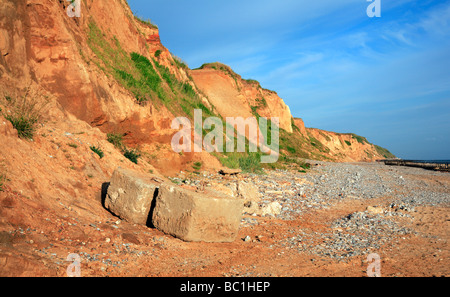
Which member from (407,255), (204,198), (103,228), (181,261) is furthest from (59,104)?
(407,255)

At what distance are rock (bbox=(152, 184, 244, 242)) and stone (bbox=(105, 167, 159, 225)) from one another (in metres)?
0.29

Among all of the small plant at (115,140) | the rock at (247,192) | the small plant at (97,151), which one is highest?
the small plant at (115,140)

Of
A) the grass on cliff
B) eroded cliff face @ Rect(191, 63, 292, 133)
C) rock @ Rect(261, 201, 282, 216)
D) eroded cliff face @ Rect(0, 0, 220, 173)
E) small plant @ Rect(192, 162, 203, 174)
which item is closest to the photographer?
eroded cliff face @ Rect(0, 0, 220, 173)

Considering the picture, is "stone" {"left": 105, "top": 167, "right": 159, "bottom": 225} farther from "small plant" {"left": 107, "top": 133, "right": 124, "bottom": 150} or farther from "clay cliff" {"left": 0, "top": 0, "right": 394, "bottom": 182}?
"small plant" {"left": 107, "top": 133, "right": 124, "bottom": 150}

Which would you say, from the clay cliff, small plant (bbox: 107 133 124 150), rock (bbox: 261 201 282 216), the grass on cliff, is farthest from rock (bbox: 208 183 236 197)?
the grass on cliff

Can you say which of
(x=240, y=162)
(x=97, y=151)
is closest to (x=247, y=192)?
(x=97, y=151)

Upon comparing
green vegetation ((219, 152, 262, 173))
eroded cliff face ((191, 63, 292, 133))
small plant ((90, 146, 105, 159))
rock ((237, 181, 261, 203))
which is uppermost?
eroded cliff face ((191, 63, 292, 133))

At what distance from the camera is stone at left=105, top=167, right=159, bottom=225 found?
6.04 m

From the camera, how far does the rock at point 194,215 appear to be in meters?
5.60

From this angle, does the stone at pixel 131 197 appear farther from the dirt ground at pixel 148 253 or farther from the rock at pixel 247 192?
the rock at pixel 247 192

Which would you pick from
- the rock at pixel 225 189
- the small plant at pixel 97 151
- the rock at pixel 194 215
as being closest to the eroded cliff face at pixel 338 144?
the rock at pixel 225 189

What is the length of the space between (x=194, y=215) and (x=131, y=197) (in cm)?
139

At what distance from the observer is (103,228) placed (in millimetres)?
5391

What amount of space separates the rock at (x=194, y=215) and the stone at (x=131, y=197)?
0.94 ft
